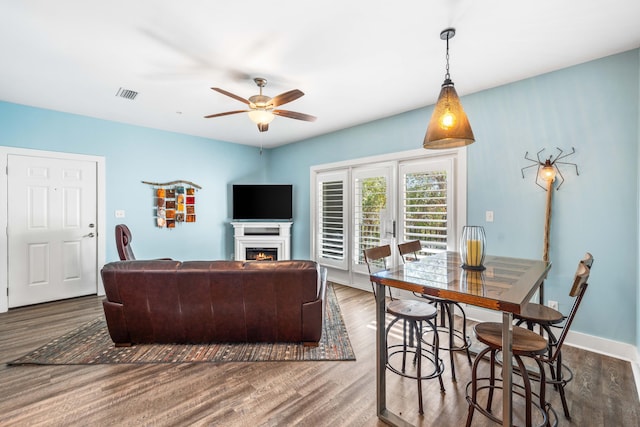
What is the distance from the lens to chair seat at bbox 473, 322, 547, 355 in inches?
61.7

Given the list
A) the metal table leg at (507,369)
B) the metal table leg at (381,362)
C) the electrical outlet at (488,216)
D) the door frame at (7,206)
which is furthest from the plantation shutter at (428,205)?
the door frame at (7,206)

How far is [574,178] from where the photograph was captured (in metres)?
2.76

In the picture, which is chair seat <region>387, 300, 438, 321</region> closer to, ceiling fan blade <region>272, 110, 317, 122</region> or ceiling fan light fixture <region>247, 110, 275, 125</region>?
ceiling fan blade <region>272, 110, 317, 122</region>

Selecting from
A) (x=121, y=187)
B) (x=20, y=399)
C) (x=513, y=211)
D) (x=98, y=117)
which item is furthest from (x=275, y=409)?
(x=98, y=117)

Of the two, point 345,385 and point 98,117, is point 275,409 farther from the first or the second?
point 98,117

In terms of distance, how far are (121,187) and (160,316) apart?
2903 millimetres

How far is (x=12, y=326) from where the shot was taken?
3.25m

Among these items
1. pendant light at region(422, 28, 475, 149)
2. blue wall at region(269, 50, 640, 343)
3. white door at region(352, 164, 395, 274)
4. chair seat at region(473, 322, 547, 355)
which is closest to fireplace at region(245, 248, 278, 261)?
white door at region(352, 164, 395, 274)

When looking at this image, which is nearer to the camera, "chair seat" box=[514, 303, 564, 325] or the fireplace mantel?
"chair seat" box=[514, 303, 564, 325]

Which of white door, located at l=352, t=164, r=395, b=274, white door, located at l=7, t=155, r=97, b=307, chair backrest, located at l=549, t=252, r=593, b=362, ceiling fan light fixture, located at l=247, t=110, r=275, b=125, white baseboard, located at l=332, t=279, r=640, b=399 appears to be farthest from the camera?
white door, located at l=352, t=164, r=395, b=274

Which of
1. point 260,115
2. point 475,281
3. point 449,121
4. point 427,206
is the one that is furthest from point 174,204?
point 475,281

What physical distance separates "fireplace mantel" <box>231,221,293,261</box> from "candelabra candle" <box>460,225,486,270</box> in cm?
395

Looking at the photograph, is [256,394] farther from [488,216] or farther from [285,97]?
[488,216]

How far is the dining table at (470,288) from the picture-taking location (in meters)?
1.37
